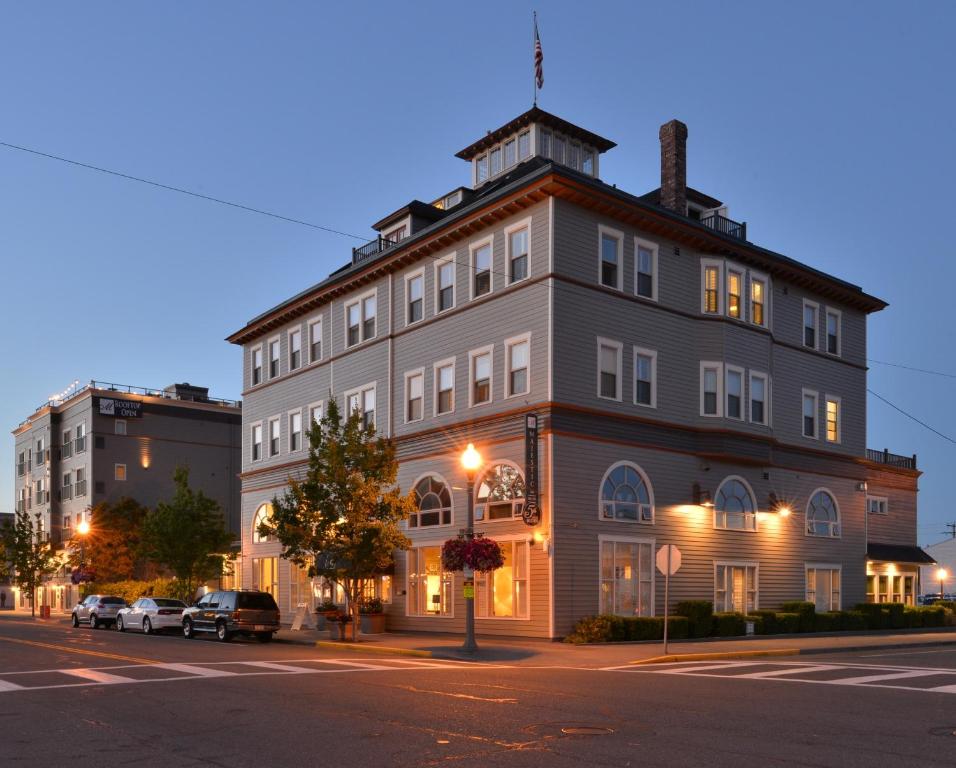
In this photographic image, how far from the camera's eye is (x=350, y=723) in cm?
1307

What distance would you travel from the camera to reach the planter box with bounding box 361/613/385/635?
3672 centimetres

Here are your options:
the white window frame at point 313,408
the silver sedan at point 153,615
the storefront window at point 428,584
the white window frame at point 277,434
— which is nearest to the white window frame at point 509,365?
the storefront window at point 428,584

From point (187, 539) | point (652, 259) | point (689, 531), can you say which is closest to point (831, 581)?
point (689, 531)

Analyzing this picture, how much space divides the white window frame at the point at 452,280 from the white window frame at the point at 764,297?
36.0ft

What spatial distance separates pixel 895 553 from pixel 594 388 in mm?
22551

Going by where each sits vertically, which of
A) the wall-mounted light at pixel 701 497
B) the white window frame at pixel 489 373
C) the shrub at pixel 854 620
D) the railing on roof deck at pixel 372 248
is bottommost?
the shrub at pixel 854 620

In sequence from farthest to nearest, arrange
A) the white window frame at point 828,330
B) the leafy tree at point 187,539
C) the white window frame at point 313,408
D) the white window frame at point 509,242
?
the leafy tree at point 187,539, the white window frame at point 313,408, the white window frame at point 828,330, the white window frame at point 509,242

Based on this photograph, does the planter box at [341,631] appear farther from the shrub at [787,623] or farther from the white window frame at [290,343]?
the white window frame at [290,343]

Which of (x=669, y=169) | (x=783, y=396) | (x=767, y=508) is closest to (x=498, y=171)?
(x=669, y=169)

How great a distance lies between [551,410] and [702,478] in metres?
7.76

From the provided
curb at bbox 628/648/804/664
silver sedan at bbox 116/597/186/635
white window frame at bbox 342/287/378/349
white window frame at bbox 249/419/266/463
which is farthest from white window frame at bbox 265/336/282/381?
curb at bbox 628/648/804/664

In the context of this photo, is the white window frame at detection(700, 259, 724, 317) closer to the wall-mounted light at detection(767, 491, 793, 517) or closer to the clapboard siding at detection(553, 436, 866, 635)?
the clapboard siding at detection(553, 436, 866, 635)

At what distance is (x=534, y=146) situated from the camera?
44.1m

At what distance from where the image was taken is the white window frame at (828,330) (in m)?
42.8
